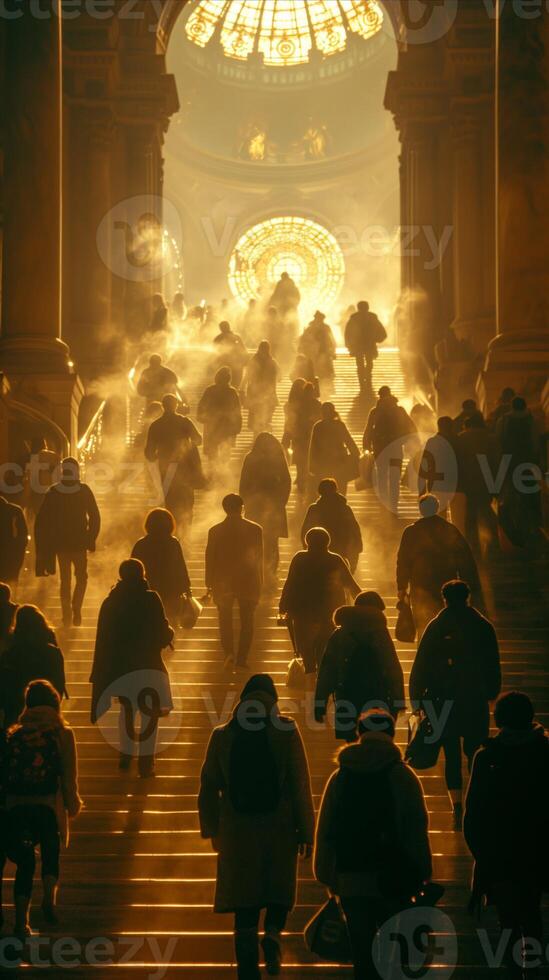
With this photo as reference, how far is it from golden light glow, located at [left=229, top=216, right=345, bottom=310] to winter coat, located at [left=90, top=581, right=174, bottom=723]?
149 ft

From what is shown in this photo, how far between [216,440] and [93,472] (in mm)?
1771

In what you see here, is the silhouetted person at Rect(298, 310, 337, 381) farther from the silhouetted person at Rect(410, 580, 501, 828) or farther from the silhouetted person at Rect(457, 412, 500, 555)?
the silhouetted person at Rect(410, 580, 501, 828)

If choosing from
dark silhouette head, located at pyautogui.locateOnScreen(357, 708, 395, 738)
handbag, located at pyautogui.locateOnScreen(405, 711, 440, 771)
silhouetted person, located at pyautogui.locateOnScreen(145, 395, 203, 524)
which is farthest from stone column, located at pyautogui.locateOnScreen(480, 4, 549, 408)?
dark silhouette head, located at pyautogui.locateOnScreen(357, 708, 395, 738)

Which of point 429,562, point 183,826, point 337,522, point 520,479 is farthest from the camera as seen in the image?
point 520,479

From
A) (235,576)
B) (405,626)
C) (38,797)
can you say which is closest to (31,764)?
(38,797)

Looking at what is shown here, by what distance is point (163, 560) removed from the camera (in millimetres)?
10656

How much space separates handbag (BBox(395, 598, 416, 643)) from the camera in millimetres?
9852

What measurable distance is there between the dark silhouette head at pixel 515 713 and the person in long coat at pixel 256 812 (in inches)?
35.1

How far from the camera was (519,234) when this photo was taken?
698 inches

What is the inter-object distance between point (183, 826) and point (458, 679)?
1817 millimetres

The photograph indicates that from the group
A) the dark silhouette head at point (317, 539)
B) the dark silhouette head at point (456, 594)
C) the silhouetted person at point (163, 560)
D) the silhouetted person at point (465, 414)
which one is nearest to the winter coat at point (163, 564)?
the silhouetted person at point (163, 560)

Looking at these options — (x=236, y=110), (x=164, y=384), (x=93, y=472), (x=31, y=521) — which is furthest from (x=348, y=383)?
(x=236, y=110)

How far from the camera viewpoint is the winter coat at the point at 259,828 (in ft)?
20.5

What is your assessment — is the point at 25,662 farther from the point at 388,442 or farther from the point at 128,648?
the point at 388,442
